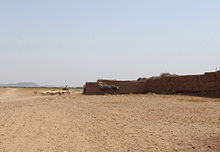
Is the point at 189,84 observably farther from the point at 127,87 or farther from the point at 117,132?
the point at 117,132

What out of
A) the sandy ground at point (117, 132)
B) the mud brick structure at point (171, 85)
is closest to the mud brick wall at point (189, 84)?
the mud brick structure at point (171, 85)

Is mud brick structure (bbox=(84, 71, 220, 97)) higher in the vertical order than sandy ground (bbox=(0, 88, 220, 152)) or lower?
higher

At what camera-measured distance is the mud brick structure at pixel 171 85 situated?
23875mm

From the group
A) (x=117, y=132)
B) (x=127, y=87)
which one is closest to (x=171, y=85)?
(x=127, y=87)

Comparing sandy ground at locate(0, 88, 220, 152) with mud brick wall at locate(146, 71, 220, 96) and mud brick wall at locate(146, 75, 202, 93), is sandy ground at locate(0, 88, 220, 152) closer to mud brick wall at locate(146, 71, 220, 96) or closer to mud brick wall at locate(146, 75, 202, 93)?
mud brick wall at locate(146, 71, 220, 96)

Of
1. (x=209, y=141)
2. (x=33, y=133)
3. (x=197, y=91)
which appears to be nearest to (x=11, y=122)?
(x=33, y=133)

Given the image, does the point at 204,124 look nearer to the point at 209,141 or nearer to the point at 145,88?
the point at 209,141

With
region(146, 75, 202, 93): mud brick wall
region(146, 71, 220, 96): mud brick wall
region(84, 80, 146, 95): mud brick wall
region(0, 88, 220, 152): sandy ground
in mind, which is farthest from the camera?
region(84, 80, 146, 95): mud brick wall

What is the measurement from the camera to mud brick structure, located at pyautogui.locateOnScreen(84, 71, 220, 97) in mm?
23875

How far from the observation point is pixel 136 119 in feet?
43.4

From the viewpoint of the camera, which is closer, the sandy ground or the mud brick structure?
the sandy ground

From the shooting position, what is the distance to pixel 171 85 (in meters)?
26.3

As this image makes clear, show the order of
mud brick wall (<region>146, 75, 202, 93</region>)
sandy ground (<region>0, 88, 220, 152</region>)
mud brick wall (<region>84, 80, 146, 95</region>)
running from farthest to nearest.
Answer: mud brick wall (<region>84, 80, 146, 95</region>), mud brick wall (<region>146, 75, 202, 93</region>), sandy ground (<region>0, 88, 220, 152</region>)

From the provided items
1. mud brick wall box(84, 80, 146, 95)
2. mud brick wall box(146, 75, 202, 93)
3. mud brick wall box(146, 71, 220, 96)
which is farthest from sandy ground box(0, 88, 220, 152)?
mud brick wall box(84, 80, 146, 95)
